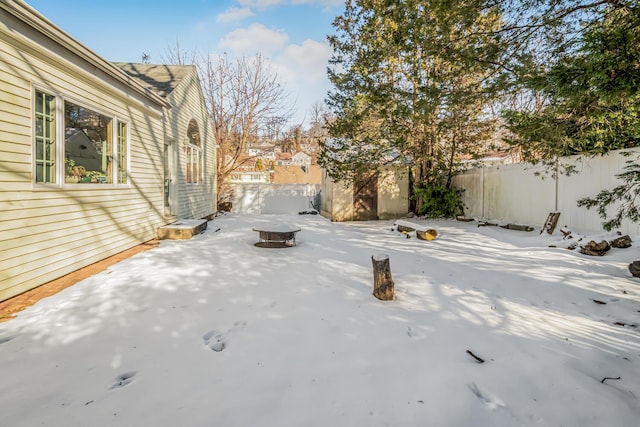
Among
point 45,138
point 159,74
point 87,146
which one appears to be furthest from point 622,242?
point 159,74

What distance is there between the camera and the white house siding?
11.9 feet

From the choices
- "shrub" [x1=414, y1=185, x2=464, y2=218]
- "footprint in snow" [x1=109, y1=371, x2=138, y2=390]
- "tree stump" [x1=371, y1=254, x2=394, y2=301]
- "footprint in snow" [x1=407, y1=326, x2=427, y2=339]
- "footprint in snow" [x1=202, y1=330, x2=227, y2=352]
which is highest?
"shrub" [x1=414, y1=185, x2=464, y2=218]

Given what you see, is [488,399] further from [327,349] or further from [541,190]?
[541,190]

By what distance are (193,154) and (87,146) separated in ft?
17.6

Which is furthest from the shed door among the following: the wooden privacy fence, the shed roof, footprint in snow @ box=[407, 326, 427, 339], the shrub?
footprint in snow @ box=[407, 326, 427, 339]

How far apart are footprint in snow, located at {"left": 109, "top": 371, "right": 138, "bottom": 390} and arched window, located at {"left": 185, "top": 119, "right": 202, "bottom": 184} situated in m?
8.53

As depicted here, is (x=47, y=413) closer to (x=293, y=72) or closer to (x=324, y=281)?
(x=324, y=281)

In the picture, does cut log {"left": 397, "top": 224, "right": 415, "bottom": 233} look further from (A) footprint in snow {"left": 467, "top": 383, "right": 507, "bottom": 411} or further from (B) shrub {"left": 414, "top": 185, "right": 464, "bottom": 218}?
(A) footprint in snow {"left": 467, "top": 383, "right": 507, "bottom": 411}

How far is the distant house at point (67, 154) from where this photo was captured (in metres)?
3.70

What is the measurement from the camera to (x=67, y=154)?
189 inches

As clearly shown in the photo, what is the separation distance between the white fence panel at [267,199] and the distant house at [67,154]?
8.60m

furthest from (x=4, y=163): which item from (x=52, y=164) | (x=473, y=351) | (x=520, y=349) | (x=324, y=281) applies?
(x=520, y=349)

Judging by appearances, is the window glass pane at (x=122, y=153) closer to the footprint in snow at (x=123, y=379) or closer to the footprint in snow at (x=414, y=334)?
the footprint in snow at (x=123, y=379)

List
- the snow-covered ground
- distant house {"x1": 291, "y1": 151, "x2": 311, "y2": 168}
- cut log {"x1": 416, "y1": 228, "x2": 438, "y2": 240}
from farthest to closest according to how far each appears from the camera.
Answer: distant house {"x1": 291, "y1": 151, "x2": 311, "y2": 168}, cut log {"x1": 416, "y1": 228, "x2": 438, "y2": 240}, the snow-covered ground
